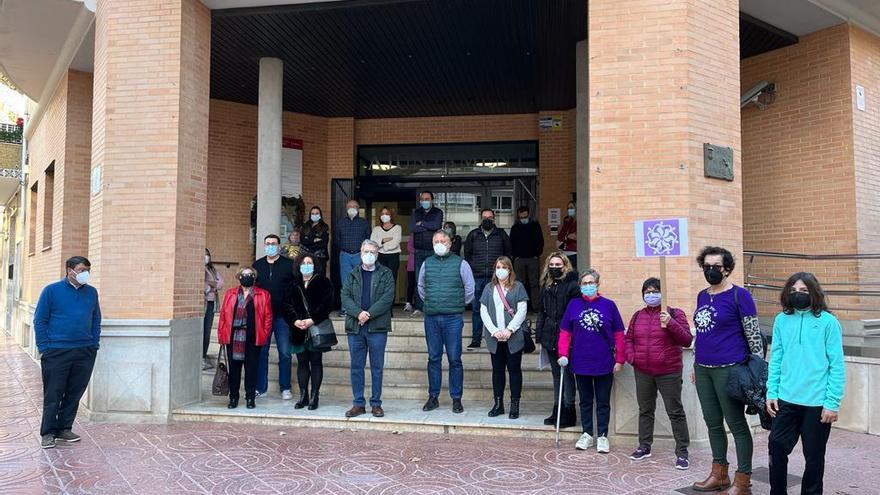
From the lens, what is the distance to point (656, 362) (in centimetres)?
564

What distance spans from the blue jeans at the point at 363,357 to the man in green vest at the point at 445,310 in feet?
1.90

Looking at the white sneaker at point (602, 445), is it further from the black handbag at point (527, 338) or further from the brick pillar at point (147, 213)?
the brick pillar at point (147, 213)

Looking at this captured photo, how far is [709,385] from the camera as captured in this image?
4.82 metres

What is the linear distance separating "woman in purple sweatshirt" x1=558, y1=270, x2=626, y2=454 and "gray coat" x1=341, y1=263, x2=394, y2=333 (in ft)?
6.80

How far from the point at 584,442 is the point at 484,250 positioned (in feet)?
11.5

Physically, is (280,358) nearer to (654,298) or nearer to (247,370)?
(247,370)

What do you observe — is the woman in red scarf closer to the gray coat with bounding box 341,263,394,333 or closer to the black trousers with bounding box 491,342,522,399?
the gray coat with bounding box 341,263,394,333

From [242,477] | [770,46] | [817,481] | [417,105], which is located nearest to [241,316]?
[242,477]

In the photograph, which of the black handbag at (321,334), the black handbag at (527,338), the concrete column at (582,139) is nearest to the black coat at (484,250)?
the concrete column at (582,139)

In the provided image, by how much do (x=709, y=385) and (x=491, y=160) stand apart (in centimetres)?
976

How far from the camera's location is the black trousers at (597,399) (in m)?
6.07

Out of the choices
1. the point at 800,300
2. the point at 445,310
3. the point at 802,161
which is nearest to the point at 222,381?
the point at 445,310

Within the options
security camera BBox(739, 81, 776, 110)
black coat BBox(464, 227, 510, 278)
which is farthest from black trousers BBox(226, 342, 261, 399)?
security camera BBox(739, 81, 776, 110)

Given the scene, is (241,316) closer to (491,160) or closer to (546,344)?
(546,344)
